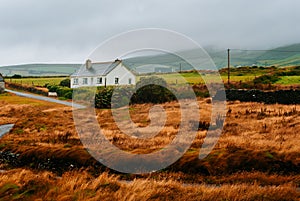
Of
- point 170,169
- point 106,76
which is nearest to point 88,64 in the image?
point 106,76

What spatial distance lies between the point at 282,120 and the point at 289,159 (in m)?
11.6

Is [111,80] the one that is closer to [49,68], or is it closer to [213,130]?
[213,130]

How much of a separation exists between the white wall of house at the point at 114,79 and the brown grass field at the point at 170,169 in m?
32.9

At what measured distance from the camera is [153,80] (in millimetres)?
46938

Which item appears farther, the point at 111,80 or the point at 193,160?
the point at 111,80

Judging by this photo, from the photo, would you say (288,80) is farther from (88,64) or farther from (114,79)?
(88,64)

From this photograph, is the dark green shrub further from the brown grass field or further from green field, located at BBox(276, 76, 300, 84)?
green field, located at BBox(276, 76, 300, 84)

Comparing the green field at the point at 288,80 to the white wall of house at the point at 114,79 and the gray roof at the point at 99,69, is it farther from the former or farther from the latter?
the gray roof at the point at 99,69

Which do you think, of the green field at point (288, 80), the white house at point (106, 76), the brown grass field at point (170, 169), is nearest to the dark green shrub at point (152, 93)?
the white house at point (106, 76)

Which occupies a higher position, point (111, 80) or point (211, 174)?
point (111, 80)

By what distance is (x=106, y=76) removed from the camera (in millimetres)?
59562

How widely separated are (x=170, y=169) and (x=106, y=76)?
4713 centimetres

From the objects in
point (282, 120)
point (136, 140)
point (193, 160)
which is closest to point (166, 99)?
point (282, 120)

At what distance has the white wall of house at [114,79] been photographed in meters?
60.0
